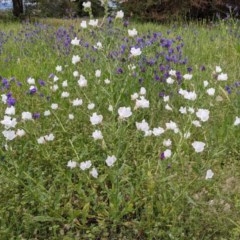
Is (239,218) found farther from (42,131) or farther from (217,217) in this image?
(42,131)

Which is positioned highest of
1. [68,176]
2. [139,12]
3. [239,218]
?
[68,176]

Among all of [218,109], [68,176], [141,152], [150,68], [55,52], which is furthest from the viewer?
[55,52]

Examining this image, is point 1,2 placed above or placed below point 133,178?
below

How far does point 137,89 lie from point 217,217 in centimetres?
147

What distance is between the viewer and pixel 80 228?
6.84 ft

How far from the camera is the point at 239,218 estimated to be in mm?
2152

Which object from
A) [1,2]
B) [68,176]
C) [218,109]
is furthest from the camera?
[1,2]

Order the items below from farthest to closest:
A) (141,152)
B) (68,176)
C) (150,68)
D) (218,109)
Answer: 1. (150,68)
2. (218,109)
3. (141,152)
4. (68,176)

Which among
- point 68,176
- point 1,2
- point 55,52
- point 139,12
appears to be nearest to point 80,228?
point 68,176

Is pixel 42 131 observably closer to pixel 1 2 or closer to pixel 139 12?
pixel 139 12

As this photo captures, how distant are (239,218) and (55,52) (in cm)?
331

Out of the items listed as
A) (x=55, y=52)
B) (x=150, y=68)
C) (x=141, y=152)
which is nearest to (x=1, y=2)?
(x=55, y=52)

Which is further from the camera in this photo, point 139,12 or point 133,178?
point 139,12

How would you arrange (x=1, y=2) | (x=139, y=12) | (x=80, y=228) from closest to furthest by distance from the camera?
1. (x=80, y=228)
2. (x=139, y=12)
3. (x=1, y=2)
